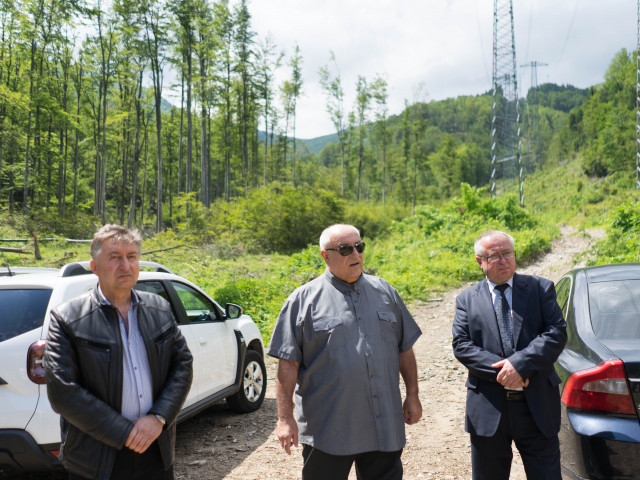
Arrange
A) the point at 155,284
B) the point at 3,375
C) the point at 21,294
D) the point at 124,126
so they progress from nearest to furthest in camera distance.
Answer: the point at 3,375, the point at 21,294, the point at 155,284, the point at 124,126

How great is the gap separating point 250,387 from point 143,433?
386 cm

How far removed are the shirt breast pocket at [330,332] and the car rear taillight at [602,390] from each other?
1.39 metres

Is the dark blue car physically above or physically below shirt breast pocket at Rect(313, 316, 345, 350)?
below

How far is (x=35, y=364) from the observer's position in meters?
3.32

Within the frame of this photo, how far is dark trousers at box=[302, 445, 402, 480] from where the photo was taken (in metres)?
2.52

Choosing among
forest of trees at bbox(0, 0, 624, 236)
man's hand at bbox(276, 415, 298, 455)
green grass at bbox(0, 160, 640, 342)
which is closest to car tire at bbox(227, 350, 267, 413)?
man's hand at bbox(276, 415, 298, 455)

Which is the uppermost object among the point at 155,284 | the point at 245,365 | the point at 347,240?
the point at 347,240

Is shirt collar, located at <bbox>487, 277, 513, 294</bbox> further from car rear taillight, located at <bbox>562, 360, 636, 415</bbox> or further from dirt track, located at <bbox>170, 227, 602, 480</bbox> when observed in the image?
dirt track, located at <bbox>170, 227, 602, 480</bbox>

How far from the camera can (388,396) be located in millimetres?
2568

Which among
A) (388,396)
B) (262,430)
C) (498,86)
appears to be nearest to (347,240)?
(388,396)

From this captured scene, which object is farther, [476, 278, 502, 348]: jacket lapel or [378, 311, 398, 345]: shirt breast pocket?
[476, 278, 502, 348]: jacket lapel

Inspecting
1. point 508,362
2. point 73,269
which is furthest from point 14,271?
point 508,362

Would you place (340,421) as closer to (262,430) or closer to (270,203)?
(262,430)

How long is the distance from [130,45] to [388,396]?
3466 cm
